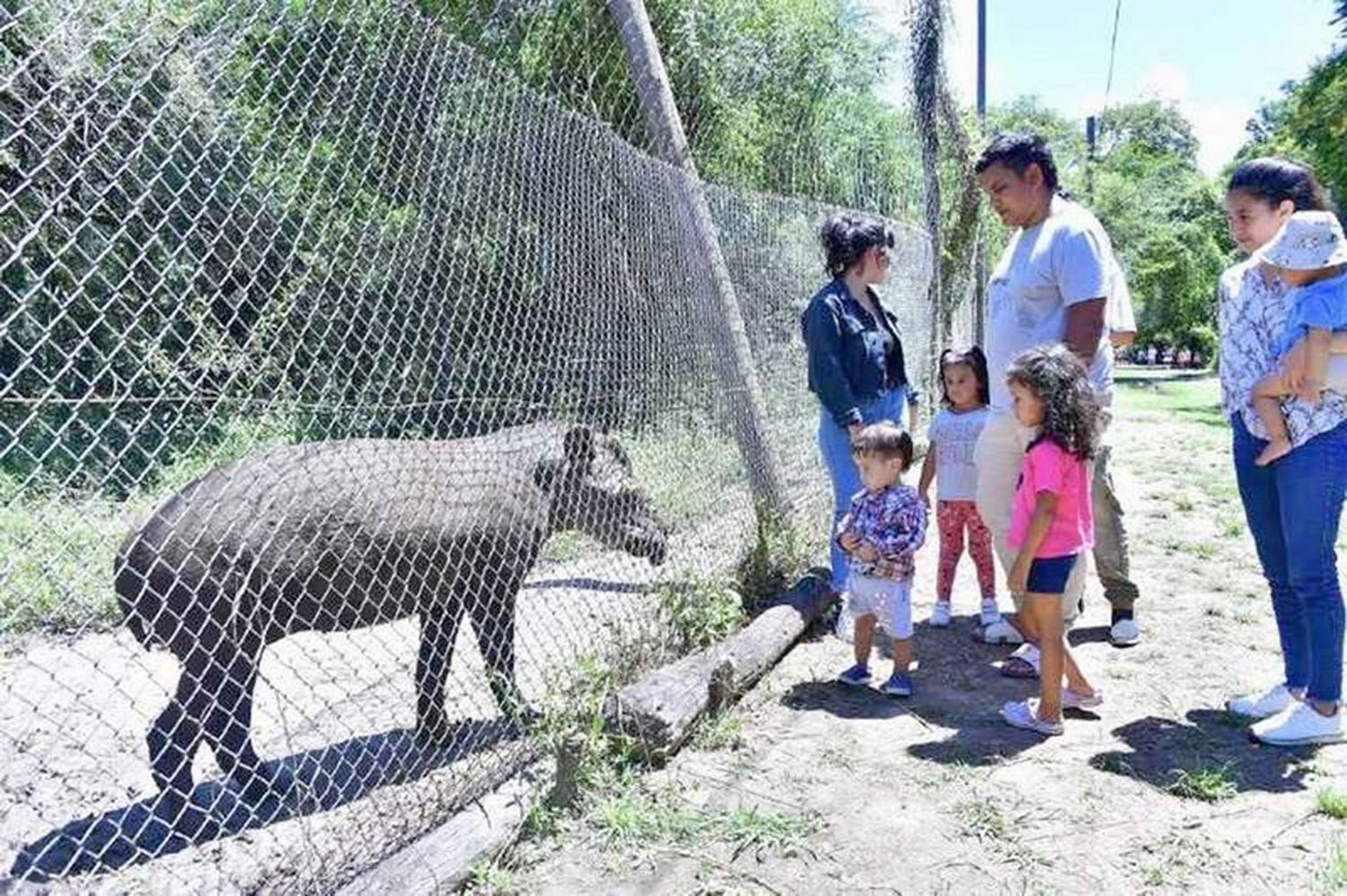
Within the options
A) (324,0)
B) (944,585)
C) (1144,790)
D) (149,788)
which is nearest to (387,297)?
(324,0)

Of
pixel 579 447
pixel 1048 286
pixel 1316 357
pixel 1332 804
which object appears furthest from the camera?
pixel 1048 286

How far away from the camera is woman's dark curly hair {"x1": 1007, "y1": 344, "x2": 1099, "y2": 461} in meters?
3.91

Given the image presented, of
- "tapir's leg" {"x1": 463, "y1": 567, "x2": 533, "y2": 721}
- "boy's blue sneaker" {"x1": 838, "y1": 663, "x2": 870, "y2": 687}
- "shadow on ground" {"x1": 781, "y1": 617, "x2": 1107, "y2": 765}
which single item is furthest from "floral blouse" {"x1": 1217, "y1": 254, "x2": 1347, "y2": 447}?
"tapir's leg" {"x1": 463, "y1": 567, "x2": 533, "y2": 721}

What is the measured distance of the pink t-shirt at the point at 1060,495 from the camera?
3918 mm

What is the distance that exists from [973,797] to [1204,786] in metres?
0.72

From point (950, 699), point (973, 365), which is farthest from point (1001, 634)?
point (973, 365)

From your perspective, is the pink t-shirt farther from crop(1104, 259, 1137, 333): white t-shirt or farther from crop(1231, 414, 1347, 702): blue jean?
crop(1104, 259, 1137, 333): white t-shirt

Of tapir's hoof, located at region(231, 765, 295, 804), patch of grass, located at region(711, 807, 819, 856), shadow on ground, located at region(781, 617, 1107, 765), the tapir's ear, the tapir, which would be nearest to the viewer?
patch of grass, located at region(711, 807, 819, 856)

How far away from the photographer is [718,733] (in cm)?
405

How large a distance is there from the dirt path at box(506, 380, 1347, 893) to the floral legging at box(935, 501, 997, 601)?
0.37 m

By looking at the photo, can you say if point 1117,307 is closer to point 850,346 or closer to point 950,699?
point 850,346

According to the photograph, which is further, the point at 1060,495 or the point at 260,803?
the point at 1060,495

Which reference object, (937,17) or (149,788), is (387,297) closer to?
(149,788)

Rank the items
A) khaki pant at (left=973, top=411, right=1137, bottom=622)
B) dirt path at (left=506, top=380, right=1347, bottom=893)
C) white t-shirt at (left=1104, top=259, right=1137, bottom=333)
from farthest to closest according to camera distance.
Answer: white t-shirt at (left=1104, top=259, right=1137, bottom=333) < khaki pant at (left=973, top=411, right=1137, bottom=622) < dirt path at (left=506, top=380, right=1347, bottom=893)
